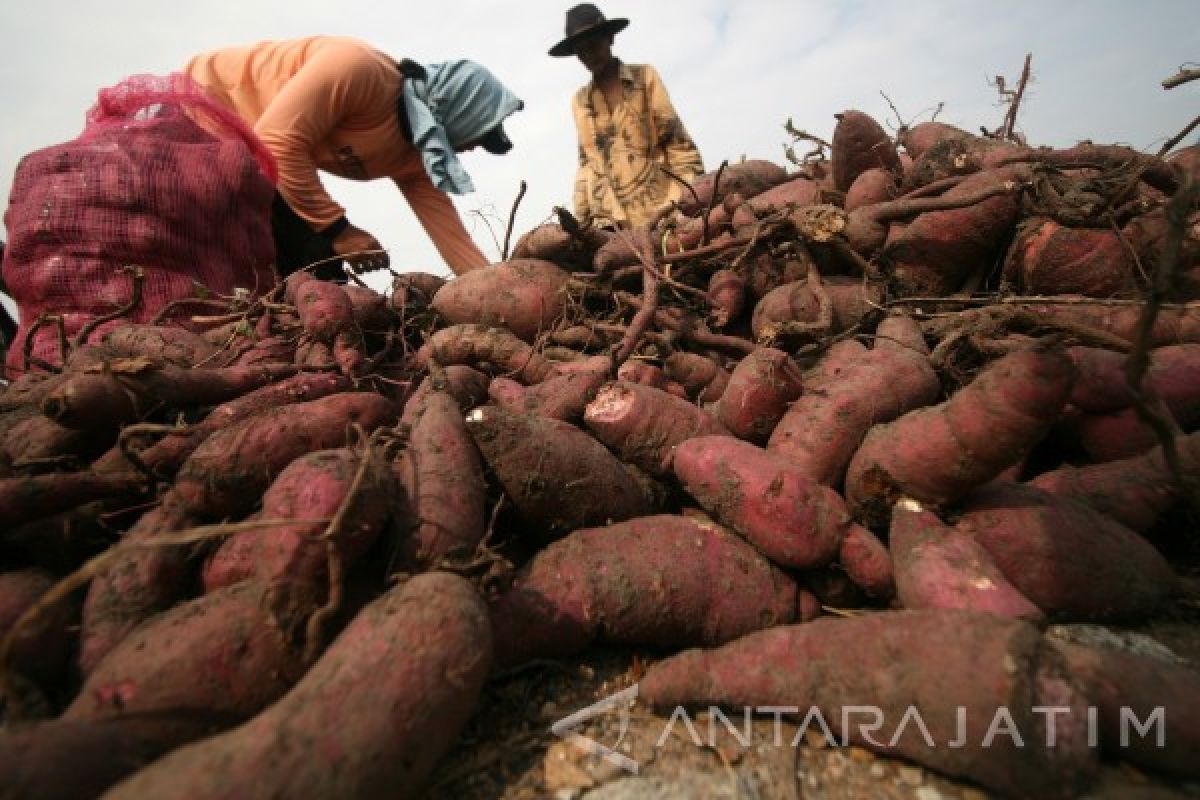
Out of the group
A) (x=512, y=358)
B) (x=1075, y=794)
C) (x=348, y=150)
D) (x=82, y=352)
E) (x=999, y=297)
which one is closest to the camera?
(x=1075, y=794)

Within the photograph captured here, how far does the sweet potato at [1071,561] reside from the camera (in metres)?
1.40

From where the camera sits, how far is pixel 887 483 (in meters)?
1.59

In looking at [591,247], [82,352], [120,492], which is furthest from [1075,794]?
[82,352]

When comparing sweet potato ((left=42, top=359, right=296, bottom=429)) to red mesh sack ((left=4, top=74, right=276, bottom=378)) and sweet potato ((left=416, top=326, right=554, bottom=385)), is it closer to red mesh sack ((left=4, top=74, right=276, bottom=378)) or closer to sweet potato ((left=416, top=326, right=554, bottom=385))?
sweet potato ((left=416, top=326, right=554, bottom=385))

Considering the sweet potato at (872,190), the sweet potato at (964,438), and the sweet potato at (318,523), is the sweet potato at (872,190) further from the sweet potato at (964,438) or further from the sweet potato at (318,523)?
the sweet potato at (318,523)

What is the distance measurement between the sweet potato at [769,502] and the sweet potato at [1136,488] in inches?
26.0

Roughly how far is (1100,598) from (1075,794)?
1.91 feet

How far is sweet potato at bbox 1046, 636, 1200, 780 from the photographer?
1051 mm

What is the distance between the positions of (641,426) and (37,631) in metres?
1.56

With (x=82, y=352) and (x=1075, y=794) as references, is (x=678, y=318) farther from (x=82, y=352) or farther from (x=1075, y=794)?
(x=82, y=352)

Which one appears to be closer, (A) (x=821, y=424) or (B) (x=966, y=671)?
(B) (x=966, y=671)

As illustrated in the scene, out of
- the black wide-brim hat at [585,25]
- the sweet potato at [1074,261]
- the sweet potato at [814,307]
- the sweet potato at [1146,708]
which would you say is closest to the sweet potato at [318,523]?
the sweet potato at [1146,708]

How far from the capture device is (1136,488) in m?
1.65

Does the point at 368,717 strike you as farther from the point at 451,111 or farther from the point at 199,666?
the point at 451,111
